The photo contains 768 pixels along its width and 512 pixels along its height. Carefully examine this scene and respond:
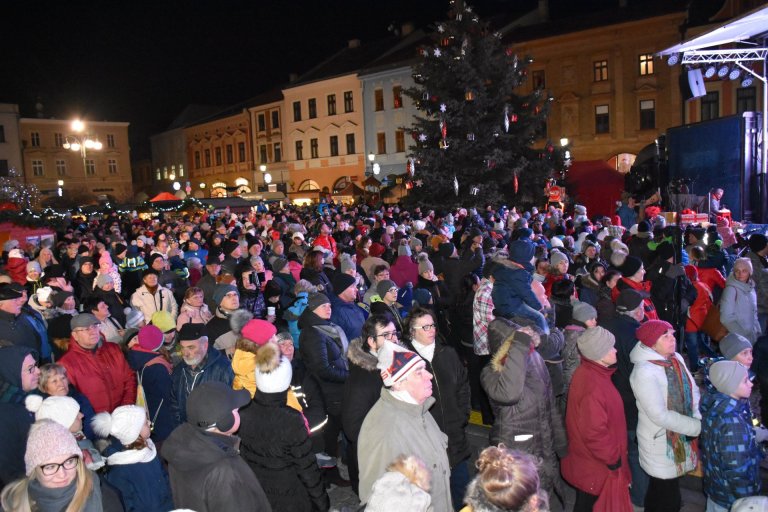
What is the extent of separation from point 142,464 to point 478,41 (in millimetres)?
22423

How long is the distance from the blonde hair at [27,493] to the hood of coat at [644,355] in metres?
3.58

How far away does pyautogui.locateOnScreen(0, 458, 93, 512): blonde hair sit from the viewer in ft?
10.1

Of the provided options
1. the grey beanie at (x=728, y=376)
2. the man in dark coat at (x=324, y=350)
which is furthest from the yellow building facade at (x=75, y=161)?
the grey beanie at (x=728, y=376)

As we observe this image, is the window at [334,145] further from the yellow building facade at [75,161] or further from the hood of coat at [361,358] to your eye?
the hood of coat at [361,358]

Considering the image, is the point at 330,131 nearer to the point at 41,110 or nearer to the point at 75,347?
the point at 41,110

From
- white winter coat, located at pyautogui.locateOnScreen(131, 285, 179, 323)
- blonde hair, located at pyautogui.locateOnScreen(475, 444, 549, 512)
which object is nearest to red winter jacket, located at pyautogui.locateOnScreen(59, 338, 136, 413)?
white winter coat, located at pyautogui.locateOnScreen(131, 285, 179, 323)

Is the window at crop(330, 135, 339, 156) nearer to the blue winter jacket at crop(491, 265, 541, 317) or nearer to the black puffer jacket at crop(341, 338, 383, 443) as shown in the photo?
the blue winter jacket at crop(491, 265, 541, 317)

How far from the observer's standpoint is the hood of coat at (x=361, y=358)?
4.61 meters

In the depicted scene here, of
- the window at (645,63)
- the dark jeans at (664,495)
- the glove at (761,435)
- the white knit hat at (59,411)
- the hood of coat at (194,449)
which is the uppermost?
the window at (645,63)

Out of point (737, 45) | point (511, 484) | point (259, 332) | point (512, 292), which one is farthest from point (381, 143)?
point (511, 484)

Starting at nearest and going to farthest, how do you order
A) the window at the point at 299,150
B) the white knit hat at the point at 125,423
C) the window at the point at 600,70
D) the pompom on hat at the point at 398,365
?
1. the pompom on hat at the point at 398,365
2. the white knit hat at the point at 125,423
3. the window at the point at 600,70
4. the window at the point at 299,150

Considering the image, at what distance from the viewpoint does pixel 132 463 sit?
12.3 ft

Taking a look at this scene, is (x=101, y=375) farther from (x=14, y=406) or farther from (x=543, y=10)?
(x=543, y=10)

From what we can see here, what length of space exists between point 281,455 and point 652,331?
8.69 ft
